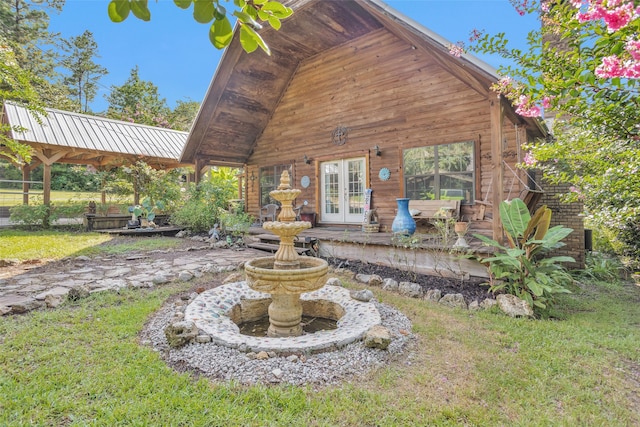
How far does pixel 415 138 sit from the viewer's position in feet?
23.2

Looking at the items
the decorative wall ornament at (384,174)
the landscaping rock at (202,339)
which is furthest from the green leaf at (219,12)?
the decorative wall ornament at (384,174)

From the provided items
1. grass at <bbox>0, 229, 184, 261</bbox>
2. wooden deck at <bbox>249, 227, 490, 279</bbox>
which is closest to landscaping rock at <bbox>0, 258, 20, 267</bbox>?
grass at <bbox>0, 229, 184, 261</bbox>

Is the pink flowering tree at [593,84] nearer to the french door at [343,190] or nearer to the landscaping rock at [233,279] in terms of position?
the landscaping rock at [233,279]

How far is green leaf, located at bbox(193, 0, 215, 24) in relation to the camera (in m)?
0.76

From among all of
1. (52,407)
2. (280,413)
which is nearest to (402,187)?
(280,413)

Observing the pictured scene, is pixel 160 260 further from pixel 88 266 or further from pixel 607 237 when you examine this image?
pixel 607 237

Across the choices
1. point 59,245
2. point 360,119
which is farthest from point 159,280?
point 360,119

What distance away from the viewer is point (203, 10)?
30.3 inches

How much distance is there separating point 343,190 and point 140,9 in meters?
7.91

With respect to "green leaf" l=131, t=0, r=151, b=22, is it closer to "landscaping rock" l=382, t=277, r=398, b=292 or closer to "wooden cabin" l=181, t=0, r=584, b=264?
"landscaping rock" l=382, t=277, r=398, b=292

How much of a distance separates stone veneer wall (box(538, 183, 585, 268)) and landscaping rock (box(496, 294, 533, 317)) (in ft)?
12.0

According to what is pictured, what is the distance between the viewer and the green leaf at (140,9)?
76 centimetres

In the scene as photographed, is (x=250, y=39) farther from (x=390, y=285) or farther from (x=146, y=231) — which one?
(x=146, y=231)

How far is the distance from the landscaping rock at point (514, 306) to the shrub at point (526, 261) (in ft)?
0.32
